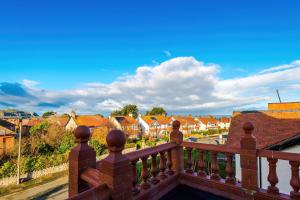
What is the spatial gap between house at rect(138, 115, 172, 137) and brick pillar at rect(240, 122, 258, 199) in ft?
156

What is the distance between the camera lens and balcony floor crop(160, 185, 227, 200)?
371 cm

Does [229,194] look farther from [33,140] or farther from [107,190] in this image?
[33,140]

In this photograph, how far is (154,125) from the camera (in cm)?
5247

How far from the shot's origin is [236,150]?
3531 millimetres

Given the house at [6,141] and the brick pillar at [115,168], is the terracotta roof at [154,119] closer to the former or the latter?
the house at [6,141]

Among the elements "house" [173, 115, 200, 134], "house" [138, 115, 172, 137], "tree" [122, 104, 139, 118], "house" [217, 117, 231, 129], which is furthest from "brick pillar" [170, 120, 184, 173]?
"house" [217, 117, 231, 129]

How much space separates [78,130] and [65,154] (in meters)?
19.9

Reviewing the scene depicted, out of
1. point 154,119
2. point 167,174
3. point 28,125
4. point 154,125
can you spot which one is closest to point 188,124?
point 154,119

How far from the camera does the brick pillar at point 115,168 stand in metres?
1.90

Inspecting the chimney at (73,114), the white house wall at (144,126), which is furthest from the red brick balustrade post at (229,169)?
the white house wall at (144,126)

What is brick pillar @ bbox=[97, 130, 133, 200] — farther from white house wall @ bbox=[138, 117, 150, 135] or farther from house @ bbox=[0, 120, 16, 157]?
white house wall @ bbox=[138, 117, 150, 135]

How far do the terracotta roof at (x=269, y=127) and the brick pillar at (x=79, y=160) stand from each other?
20.5ft

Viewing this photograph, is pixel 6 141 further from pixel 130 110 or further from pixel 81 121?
pixel 130 110

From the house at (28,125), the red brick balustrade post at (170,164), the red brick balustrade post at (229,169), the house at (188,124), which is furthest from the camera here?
the house at (188,124)
